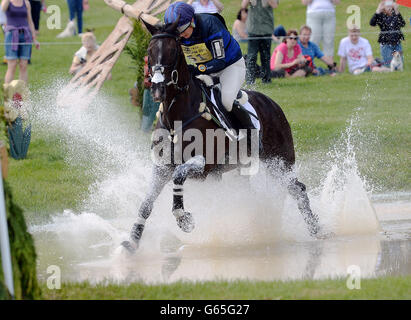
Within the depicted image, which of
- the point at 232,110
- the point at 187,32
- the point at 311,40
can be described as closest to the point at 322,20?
the point at 311,40

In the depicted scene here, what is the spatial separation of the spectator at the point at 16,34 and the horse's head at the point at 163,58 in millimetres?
7886

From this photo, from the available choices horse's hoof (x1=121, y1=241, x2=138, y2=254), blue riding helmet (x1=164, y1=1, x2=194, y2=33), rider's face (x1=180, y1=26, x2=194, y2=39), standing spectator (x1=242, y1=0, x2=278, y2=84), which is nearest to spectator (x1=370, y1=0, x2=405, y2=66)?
standing spectator (x1=242, y1=0, x2=278, y2=84)

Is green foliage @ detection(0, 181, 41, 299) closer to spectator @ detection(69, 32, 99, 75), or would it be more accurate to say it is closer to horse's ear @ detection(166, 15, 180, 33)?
horse's ear @ detection(166, 15, 180, 33)

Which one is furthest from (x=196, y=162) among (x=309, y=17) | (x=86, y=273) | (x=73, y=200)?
(x=309, y=17)

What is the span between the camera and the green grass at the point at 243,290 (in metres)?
6.35

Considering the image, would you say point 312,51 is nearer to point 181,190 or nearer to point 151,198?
point 151,198

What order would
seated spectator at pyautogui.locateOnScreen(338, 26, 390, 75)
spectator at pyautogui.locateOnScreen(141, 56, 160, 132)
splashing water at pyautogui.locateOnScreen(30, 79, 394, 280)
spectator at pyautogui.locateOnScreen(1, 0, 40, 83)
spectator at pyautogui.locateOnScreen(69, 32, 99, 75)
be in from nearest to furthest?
splashing water at pyautogui.locateOnScreen(30, 79, 394, 280) → spectator at pyautogui.locateOnScreen(141, 56, 160, 132) → spectator at pyautogui.locateOnScreen(1, 0, 40, 83) → spectator at pyautogui.locateOnScreen(69, 32, 99, 75) → seated spectator at pyautogui.locateOnScreen(338, 26, 390, 75)

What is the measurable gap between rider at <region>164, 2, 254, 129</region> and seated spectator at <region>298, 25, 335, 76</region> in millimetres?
8622

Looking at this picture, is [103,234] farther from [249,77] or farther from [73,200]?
[249,77]

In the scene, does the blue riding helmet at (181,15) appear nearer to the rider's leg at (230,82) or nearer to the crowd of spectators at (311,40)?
the rider's leg at (230,82)

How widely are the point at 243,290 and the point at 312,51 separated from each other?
12071 millimetres

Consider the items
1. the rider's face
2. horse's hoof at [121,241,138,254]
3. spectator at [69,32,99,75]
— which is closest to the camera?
the rider's face

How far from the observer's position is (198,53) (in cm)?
879

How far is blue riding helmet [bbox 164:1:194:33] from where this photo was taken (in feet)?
27.2
